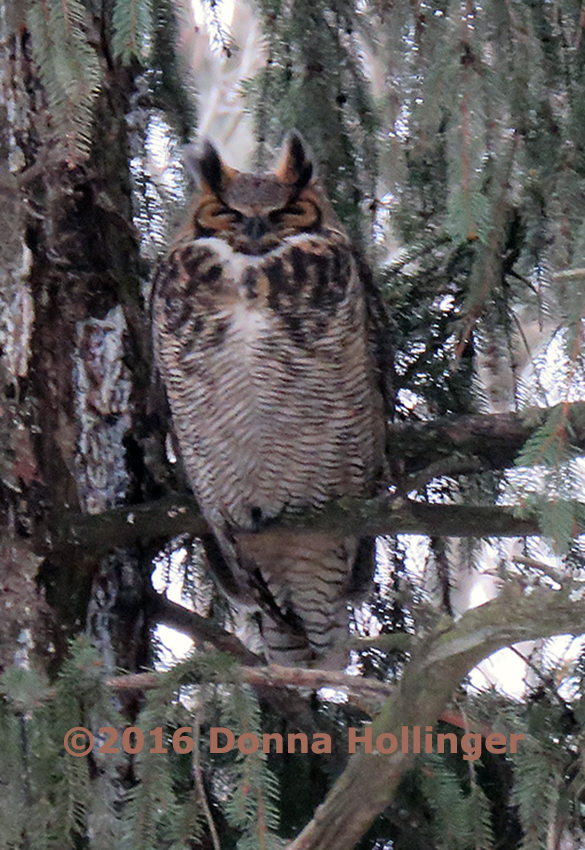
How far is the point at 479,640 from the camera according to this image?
88 centimetres

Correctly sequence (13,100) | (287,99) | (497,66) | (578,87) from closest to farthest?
1. (497,66)
2. (578,87)
3. (13,100)
4. (287,99)

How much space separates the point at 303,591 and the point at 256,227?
2.34ft

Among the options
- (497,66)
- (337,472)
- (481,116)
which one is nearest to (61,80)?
(481,116)

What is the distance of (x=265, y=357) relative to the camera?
1668 mm

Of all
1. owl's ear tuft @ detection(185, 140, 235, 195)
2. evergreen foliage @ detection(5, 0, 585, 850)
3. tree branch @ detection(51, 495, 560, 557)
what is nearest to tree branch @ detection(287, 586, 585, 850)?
evergreen foliage @ detection(5, 0, 585, 850)

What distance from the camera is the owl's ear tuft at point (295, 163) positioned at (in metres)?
1.69

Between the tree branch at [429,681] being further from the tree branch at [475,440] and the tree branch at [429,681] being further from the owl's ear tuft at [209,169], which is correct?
the owl's ear tuft at [209,169]

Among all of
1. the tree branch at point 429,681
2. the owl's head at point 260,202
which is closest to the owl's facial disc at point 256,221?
the owl's head at point 260,202

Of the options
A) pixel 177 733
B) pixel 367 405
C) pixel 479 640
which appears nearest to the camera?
pixel 479 640

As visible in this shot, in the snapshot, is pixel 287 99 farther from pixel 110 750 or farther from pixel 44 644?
pixel 110 750

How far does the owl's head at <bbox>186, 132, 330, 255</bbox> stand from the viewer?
170 cm

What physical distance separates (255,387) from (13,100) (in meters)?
0.56

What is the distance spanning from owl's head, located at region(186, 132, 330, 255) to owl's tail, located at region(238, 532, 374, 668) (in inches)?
21.7

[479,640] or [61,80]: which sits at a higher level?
[61,80]
